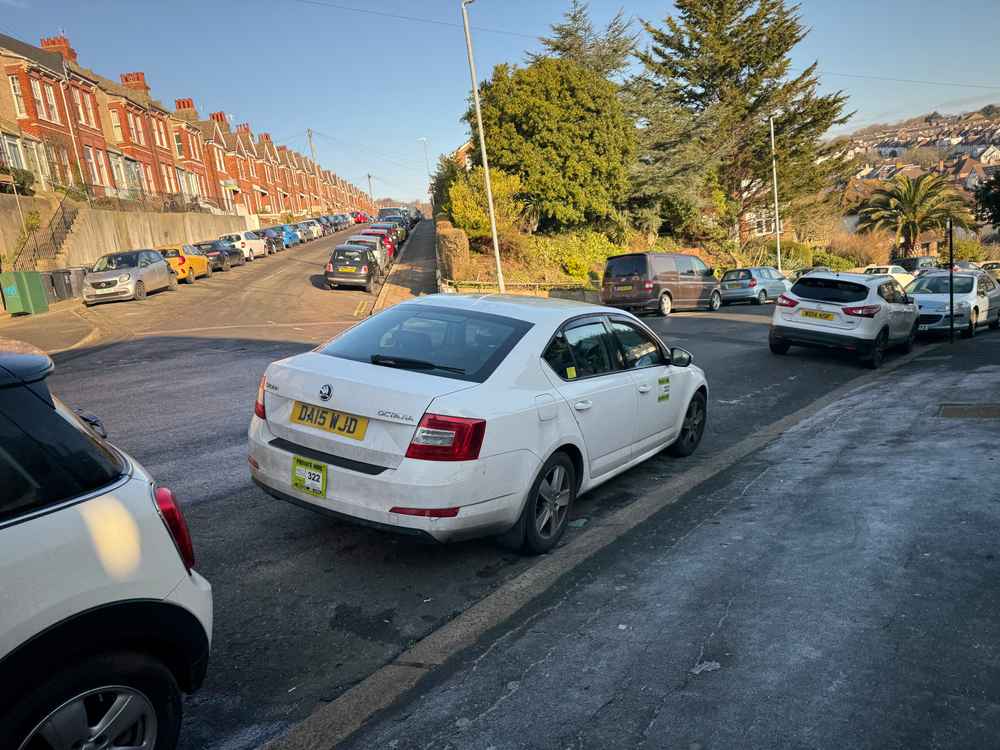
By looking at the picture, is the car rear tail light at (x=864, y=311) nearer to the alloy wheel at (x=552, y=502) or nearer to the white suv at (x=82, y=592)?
the alloy wheel at (x=552, y=502)

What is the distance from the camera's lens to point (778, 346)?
1317 cm

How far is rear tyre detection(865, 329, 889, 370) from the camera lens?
12070 millimetres

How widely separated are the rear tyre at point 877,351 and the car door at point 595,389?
27.9 feet

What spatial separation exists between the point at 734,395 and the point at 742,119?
3965 centimetres

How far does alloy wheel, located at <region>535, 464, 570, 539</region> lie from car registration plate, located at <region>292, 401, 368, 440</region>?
119 cm

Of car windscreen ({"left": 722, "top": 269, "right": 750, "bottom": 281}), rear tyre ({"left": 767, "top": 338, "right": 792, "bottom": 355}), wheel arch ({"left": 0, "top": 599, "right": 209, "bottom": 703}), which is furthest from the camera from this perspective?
car windscreen ({"left": 722, "top": 269, "right": 750, "bottom": 281})

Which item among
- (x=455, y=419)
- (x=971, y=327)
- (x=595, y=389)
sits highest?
(x=455, y=419)

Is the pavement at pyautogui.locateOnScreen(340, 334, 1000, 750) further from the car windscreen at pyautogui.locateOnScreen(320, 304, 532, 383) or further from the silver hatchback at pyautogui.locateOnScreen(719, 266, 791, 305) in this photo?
the silver hatchback at pyautogui.locateOnScreen(719, 266, 791, 305)

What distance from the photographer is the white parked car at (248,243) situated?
131ft

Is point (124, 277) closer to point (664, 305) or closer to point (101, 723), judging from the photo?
point (664, 305)

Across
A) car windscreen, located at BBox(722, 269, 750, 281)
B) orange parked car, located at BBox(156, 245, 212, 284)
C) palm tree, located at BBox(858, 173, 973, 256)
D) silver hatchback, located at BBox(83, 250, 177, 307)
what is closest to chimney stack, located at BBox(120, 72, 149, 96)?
orange parked car, located at BBox(156, 245, 212, 284)

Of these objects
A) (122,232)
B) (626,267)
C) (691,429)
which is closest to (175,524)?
(691,429)

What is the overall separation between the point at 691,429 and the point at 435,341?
3.22 metres

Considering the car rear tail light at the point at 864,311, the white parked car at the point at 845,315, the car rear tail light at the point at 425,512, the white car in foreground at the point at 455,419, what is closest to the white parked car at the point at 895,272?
the white parked car at the point at 845,315
